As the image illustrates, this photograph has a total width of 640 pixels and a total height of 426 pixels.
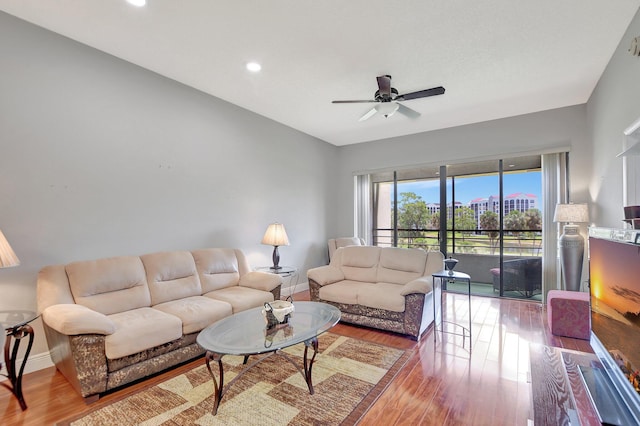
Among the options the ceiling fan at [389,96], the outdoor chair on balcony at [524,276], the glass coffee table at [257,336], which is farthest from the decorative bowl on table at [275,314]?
the outdoor chair on balcony at [524,276]

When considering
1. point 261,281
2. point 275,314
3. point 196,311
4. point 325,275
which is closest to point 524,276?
point 325,275

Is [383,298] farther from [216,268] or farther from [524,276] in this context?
[524,276]

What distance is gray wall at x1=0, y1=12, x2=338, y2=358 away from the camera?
2.50 metres

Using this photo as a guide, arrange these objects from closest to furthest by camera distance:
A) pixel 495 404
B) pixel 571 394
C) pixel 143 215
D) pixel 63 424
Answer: pixel 571 394 → pixel 63 424 → pixel 495 404 → pixel 143 215

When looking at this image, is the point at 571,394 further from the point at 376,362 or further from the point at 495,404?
the point at 376,362

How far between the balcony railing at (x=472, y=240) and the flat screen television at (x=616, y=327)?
362 centimetres

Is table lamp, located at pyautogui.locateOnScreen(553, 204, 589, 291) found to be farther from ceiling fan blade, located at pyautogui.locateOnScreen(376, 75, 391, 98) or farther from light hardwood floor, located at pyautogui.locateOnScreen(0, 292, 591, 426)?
ceiling fan blade, located at pyautogui.locateOnScreen(376, 75, 391, 98)

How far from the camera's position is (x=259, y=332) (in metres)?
2.20

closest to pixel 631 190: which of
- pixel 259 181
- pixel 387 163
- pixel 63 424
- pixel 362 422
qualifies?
pixel 362 422

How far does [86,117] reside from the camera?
113 inches

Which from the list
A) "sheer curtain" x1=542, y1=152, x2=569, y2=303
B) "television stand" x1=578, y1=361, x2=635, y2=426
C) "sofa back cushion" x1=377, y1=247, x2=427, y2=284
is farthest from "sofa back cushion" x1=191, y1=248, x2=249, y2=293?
"sheer curtain" x1=542, y1=152, x2=569, y2=303

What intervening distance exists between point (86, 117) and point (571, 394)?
13.7 ft

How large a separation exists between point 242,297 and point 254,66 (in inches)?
96.9

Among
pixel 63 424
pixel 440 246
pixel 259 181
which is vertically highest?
pixel 259 181
